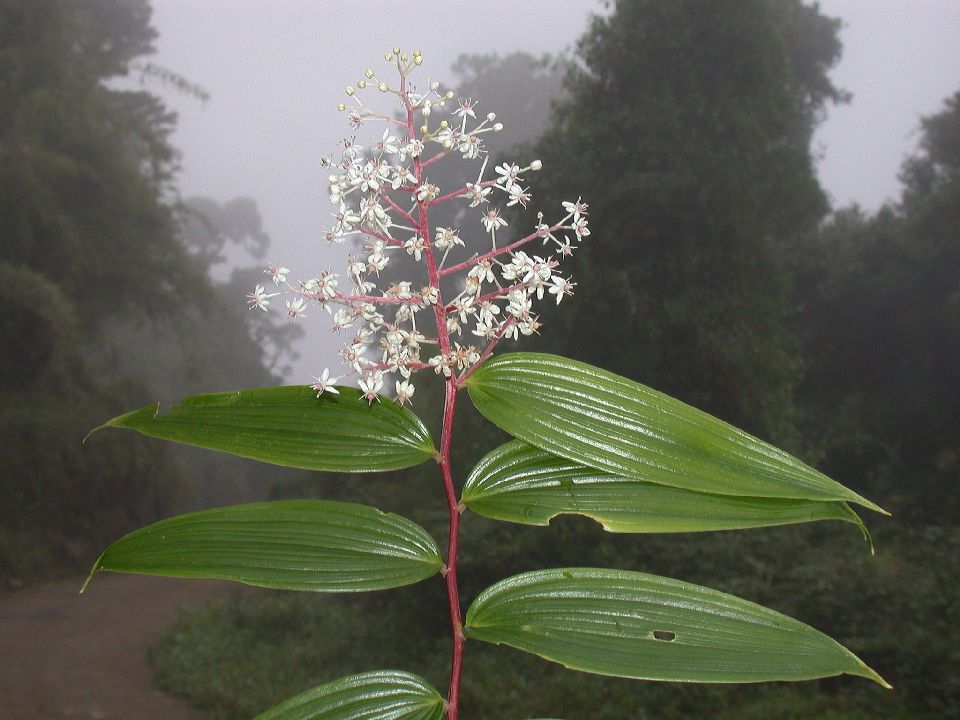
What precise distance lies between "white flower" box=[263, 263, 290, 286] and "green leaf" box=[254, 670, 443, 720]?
0.79 feet

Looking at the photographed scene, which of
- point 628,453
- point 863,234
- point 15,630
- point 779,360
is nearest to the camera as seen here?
point 628,453

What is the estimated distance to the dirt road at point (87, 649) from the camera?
392cm

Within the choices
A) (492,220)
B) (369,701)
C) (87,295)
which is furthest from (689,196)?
(369,701)

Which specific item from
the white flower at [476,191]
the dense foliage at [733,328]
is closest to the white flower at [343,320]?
the white flower at [476,191]

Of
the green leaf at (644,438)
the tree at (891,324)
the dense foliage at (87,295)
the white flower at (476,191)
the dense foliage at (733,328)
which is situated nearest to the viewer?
the green leaf at (644,438)

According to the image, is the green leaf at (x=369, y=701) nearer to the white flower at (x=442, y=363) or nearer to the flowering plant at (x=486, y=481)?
the flowering plant at (x=486, y=481)

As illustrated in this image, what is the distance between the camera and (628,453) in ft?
1.20

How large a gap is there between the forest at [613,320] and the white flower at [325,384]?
11.0 feet

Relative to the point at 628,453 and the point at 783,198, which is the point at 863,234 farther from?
the point at 628,453

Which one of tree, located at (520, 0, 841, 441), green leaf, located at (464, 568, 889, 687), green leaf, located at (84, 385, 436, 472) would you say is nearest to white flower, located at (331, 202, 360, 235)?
green leaf, located at (84, 385, 436, 472)

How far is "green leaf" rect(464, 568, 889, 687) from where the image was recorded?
14.2 inches

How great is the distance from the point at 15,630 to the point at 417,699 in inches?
208

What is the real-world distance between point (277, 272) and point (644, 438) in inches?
10.3

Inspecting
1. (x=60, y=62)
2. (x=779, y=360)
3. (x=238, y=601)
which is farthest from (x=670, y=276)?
(x=60, y=62)
